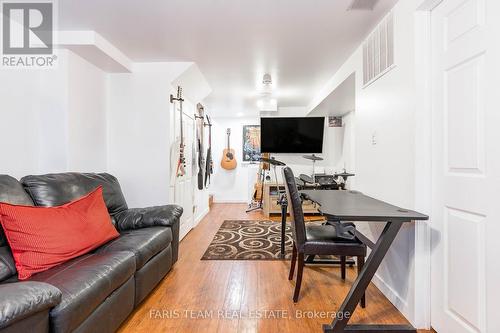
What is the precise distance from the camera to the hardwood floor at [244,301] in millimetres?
1681

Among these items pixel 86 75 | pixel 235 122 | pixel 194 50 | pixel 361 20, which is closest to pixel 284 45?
pixel 361 20

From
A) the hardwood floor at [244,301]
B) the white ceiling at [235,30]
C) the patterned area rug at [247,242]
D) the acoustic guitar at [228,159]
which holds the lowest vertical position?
the hardwood floor at [244,301]

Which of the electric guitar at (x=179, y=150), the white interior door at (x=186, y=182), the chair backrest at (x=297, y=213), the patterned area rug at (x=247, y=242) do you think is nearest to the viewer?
the chair backrest at (x=297, y=213)

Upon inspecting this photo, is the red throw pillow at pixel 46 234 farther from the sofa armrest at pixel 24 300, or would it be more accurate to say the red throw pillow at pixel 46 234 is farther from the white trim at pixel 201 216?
the white trim at pixel 201 216

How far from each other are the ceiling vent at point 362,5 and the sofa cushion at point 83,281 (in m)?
2.39

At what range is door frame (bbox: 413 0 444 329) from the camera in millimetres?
1626

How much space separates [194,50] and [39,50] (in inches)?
57.1

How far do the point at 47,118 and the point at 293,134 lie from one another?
3.88m

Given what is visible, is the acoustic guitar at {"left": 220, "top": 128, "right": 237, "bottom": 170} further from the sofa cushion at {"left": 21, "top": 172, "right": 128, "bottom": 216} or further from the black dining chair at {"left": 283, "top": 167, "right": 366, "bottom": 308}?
the black dining chair at {"left": 283, "top": 167, "right": 366, "bottom": 308}

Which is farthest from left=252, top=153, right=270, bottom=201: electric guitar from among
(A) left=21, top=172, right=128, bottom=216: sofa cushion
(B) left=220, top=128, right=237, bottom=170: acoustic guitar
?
(A) left=21, top=172, right=128, bottom=216: sofa cushion

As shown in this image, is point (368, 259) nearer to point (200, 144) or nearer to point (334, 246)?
point (334, 246)

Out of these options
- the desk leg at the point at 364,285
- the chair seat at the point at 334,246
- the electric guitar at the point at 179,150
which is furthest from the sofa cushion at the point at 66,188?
the desk leg at the point at 364,285

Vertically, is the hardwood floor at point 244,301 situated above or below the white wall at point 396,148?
below

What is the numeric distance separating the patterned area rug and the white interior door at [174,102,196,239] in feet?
1.60
